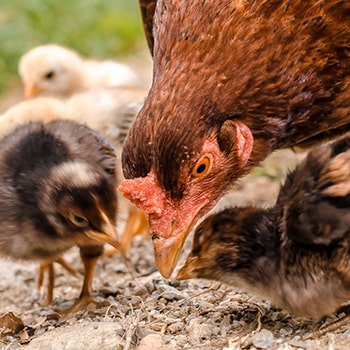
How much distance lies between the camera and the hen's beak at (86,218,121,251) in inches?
145

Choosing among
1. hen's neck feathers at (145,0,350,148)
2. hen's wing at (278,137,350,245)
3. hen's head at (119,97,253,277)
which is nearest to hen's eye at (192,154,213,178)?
hen's head at (119,97,253,277)

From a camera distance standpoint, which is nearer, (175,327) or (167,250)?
(167,250)

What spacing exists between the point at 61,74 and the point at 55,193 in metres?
2.88

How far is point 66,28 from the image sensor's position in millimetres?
9453

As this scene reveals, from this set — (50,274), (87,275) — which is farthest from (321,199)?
(50,274)

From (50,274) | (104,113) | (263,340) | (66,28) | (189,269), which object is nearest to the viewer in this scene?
(263,340)

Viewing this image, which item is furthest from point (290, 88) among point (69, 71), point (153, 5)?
point (69, 71)

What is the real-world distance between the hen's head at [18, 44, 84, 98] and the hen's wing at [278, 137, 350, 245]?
3398 millimetres

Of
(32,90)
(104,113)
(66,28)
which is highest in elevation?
(66,28)

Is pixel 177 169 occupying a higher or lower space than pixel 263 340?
higher

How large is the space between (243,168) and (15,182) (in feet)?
3.80

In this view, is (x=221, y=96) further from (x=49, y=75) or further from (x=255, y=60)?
(x=49, y=75)

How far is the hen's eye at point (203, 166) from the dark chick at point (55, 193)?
79cm

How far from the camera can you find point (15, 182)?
3844 millimetres
